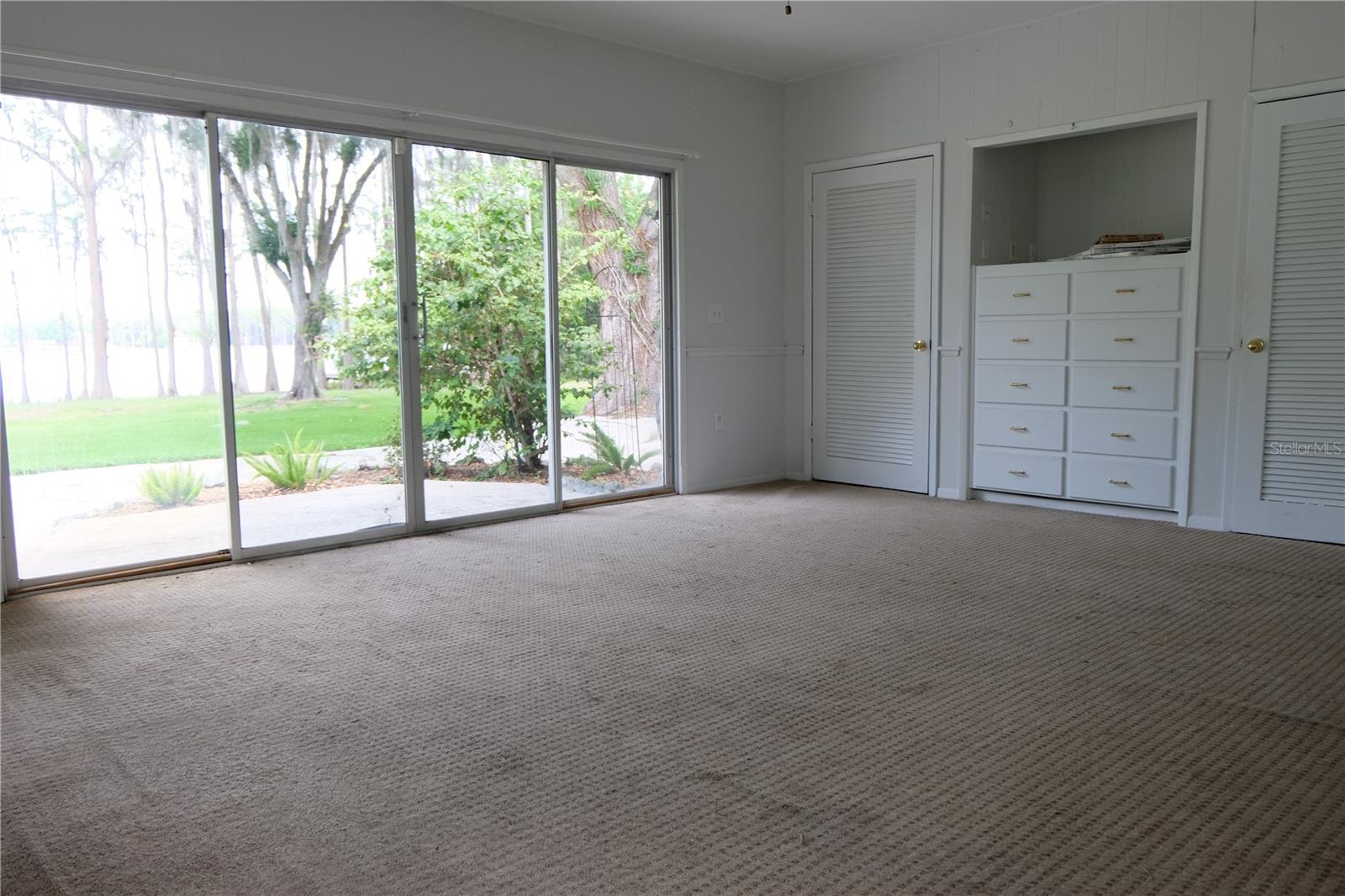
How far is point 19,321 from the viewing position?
11.5 ft

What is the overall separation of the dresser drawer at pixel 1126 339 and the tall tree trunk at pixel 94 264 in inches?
176

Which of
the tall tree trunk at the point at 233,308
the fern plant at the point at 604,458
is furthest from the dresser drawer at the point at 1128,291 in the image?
the tall tree trunk at the point at 233,308

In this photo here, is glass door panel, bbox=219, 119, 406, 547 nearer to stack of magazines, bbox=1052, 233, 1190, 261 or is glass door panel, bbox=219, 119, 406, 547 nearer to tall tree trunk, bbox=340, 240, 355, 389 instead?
tall tree trunk, bbox=340, 240, 355, 389

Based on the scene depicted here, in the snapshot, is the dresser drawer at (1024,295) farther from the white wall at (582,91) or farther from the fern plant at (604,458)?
the fern plant at (604,458)

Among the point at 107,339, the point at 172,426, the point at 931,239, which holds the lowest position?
the point at 172,426

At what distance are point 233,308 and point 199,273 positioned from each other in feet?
0.60

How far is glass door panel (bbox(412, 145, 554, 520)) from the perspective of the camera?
15.0 ft

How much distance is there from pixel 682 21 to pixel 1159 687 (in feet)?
12.4

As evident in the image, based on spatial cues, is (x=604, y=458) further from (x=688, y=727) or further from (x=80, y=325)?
(x=688, y=727)

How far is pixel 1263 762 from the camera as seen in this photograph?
2.11 m

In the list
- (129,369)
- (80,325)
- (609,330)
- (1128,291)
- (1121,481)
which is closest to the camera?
(80,325)

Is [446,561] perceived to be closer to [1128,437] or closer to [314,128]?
[314,128]

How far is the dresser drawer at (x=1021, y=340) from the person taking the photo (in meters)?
4.95

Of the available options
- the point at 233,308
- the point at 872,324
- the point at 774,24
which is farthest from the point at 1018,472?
the point at 233,308
